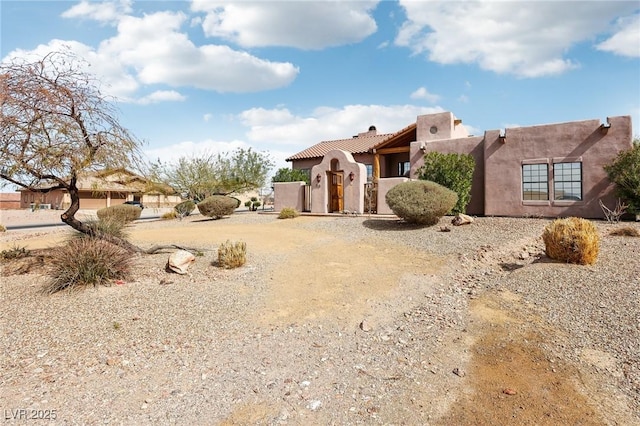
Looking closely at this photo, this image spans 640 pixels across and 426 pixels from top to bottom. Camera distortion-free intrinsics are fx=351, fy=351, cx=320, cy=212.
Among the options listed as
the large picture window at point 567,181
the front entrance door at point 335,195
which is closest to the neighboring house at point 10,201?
the front entrance door at point 335,195

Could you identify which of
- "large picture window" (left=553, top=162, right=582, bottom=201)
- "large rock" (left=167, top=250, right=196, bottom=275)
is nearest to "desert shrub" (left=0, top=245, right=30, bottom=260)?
"large rock" (left=167, top=250, right=196, bottom=275)

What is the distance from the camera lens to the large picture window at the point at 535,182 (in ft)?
56.1

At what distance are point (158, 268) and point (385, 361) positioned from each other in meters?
6.60

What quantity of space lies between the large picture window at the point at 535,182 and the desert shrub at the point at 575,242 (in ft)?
30.0

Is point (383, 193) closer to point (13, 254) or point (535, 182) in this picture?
point (535, 182)

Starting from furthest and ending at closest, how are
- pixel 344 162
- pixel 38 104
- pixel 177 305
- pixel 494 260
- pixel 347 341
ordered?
pixel 344 162 → pixel 494 260 → pixel 38 104 → pixel 177 305 → pixel 347 341

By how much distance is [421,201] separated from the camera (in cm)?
1421

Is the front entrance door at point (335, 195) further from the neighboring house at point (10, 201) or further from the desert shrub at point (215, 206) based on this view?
the neighboring house at point (10, 201)

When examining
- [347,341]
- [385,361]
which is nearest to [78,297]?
[347,341]

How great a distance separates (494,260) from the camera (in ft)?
34.9

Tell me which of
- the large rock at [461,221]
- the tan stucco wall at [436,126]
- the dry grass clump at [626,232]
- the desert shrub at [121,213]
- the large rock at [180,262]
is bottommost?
the large rock at [180,262]

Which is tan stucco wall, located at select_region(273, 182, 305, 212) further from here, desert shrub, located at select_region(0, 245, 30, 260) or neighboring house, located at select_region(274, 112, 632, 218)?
desert shrub, located at select_region(0, 245, 30, 260)

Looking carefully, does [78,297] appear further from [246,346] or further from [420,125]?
[420,125]

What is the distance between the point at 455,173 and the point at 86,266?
15781 millimetres
